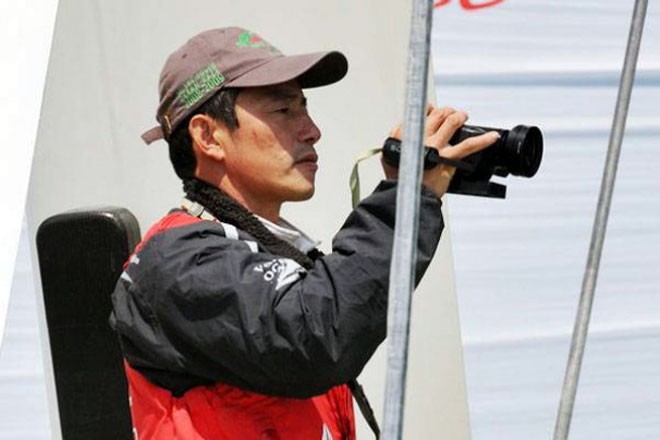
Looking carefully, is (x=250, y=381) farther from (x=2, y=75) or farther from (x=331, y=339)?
(x=2, y=75)

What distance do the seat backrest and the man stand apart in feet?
2.06

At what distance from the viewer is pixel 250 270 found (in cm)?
131

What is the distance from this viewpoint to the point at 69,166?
2.22 meters

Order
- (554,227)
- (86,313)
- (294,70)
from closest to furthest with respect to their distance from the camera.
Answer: (294,70)
(86,313)
(554,227)

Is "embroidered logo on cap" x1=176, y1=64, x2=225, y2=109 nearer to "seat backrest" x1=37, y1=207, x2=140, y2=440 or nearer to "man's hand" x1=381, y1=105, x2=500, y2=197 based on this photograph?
"man's hand" x1=381, y1=105, x2=500, y2=197

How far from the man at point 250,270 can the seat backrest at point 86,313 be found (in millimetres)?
629

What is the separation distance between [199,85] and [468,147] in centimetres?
30

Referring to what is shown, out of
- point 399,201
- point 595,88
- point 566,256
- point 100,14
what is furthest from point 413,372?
point 399,201

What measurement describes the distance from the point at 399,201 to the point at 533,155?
0.29m

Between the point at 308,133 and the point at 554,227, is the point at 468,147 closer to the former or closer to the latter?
the point at 308,133

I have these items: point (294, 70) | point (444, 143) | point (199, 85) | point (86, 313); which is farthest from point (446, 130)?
point (86, 313)

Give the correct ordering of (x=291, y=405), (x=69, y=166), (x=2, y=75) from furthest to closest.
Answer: (x=69, y=166)
(x=2, y=75)
(x=291, y=405)


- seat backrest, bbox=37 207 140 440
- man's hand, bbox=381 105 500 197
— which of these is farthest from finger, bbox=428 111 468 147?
seat backrest, bbox=37 207 140 440

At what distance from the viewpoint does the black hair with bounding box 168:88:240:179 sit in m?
1.43
